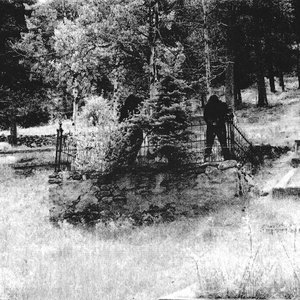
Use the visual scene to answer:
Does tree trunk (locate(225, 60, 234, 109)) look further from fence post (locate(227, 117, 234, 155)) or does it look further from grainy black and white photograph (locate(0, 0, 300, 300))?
fence post (locate(227, 117, 234, 155))

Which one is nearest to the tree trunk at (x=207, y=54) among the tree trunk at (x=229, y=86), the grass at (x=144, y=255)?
the tree trunk at (x=229, y=86)

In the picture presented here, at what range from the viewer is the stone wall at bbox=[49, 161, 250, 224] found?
468 inches

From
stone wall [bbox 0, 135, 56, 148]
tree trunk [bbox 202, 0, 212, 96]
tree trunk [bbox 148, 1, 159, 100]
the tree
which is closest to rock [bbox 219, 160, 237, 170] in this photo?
tree trunk [bbox 148, 1, 159, 100]

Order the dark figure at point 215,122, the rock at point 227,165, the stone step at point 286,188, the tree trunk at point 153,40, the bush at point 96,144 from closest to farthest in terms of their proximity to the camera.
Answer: the rock at point 227,165 → the bush at point 96,144 → the stone step at point 286,188 → the dark figure at point 215,122 → the tree trunk at point 153,40

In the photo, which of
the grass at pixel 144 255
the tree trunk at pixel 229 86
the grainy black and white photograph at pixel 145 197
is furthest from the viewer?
the tree trunk at pixel 229 86

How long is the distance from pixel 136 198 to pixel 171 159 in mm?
1281

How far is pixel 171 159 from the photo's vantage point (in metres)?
12.0

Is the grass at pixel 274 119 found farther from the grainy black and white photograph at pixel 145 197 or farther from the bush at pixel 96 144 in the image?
the bush at pixel 96 144

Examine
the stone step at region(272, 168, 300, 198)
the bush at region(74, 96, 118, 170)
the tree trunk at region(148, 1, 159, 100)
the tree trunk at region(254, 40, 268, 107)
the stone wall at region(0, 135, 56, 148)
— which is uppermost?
the tree trunk at region(254, 40, 268, 107)

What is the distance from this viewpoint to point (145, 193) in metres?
12.2

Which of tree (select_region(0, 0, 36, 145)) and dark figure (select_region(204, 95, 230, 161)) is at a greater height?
tree (select_region(0, 0, 36, 145))

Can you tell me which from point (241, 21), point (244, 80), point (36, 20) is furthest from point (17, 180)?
point (244, 80)

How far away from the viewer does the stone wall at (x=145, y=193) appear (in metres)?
11.9

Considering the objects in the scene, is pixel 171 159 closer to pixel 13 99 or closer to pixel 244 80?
pixel 13 99
